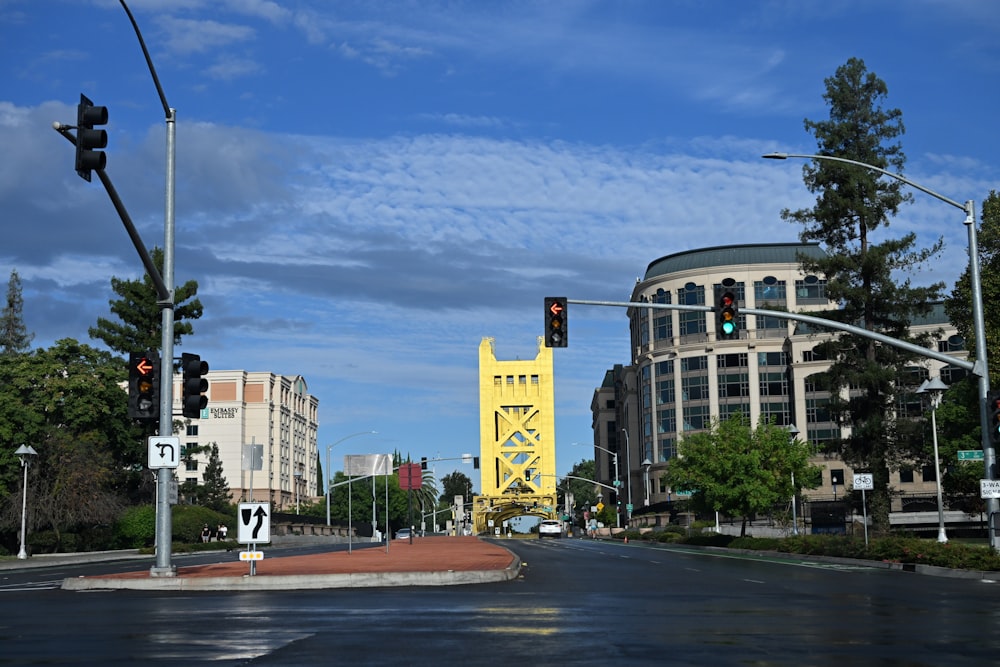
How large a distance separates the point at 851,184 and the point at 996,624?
123ft

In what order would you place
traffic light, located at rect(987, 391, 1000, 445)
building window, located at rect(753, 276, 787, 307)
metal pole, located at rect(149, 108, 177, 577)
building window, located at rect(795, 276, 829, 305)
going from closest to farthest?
metal pole, located at rect(149, 108, 177, 577) < traffic light, located at rect(987, 391, 1000, 445) < building window, located at rect(753, 276, 787, 307) < building window, located at rect(795, 276, 829, 305)

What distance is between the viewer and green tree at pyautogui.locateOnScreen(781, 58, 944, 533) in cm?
4750

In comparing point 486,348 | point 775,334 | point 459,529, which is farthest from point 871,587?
point 459,529

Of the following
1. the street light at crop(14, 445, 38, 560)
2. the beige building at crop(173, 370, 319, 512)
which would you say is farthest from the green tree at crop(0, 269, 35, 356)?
the street light at crop(14, 445, 38, 560)

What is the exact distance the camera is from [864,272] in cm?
4841

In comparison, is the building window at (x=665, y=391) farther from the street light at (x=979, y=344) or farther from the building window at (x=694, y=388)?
the street light at (x=979, y=344)

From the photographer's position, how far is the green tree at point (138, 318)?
68812mm

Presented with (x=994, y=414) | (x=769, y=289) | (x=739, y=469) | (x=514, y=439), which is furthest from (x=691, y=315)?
(x=994, y=414)

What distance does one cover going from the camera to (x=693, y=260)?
4867 inches

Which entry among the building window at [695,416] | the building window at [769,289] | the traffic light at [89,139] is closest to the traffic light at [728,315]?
the traffic light at [89,139]

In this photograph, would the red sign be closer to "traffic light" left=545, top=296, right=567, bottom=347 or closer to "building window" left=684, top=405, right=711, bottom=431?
"traffic light" left=545, top=296, right=567, bottom=347

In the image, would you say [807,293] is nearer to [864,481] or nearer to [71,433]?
[71,433]

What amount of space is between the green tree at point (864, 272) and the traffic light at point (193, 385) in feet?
101

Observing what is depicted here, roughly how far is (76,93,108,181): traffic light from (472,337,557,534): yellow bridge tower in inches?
4420
